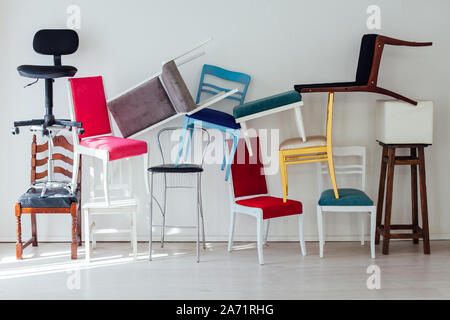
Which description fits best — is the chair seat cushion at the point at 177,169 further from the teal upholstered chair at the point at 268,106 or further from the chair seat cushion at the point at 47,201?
the chair seat cushion at the point at 47,201

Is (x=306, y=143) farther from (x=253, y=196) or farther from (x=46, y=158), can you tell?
(x=46, y=158)

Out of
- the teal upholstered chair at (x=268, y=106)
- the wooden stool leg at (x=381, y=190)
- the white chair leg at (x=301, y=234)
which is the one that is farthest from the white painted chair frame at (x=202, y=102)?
the wooden stool leg at (x=381, y=190)

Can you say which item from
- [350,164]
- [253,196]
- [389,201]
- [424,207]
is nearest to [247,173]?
[253,196]

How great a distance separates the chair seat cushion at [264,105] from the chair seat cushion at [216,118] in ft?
0.37

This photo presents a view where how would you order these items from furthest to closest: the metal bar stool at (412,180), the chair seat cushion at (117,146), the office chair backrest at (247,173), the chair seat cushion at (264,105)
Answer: the office chair backrest at (247,173)
the metal bar stool at (412,180)
the chair seat cushion at (264,105)
the chair seat cushion at (117,146)

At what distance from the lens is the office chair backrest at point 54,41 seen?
5.07 metres

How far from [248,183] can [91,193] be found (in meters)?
1.33

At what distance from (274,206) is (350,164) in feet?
3.31

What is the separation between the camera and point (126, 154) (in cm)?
483

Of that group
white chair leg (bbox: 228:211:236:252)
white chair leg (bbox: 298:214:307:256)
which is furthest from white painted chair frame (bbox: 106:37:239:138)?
white chair leg (bbox: 298:214:307:256)

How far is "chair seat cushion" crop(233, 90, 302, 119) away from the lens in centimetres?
482

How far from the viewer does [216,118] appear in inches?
194

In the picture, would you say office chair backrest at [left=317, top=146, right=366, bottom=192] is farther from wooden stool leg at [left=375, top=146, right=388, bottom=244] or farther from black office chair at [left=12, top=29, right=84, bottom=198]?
black office chair at [left=12, top=29, right=84, bottom=198]
